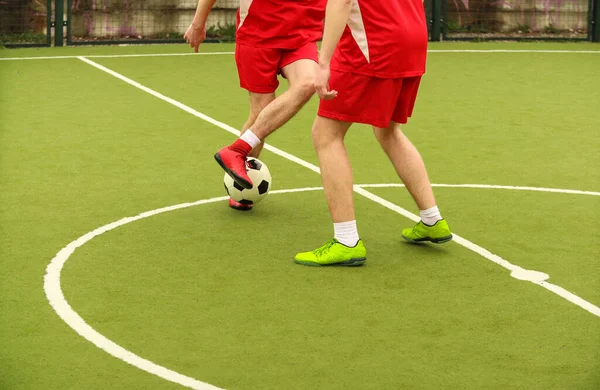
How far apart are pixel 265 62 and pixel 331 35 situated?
1875 millimetres

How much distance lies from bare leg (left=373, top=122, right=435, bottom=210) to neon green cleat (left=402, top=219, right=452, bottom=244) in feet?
0.40

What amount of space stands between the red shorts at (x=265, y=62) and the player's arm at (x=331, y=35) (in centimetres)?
179

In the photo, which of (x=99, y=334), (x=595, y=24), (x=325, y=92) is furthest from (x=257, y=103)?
(x=595, y=24)

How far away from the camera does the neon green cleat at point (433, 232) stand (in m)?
6.44

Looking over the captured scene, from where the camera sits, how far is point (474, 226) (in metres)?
7.03

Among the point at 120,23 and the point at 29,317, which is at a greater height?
the point at 120,23

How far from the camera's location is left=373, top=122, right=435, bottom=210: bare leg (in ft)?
21.0

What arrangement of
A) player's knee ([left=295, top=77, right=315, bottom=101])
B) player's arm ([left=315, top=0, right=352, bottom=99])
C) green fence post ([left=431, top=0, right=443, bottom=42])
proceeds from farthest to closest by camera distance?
green fence post ([left=431, top=0, right=443, bottom=42]) → player's knee ([left=295, top=77, right=315, bottom=101]) → player's arm ([left=315, top=0, right=352, bottom=99])

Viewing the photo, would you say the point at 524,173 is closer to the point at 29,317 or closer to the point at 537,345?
the point at 537,345

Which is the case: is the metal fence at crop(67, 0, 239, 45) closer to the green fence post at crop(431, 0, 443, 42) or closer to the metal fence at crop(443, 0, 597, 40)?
the green fence post at crop(431, 0, 443, 42)

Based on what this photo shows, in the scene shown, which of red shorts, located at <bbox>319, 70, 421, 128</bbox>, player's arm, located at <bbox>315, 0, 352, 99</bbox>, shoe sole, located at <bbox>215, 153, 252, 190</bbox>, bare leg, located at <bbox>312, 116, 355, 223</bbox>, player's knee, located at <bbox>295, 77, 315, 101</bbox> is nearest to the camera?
player's arm, located at <bbox>315, 0, 352, 99</bbox>

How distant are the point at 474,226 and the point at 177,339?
2646 mm

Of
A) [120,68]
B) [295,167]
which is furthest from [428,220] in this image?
[120,68]

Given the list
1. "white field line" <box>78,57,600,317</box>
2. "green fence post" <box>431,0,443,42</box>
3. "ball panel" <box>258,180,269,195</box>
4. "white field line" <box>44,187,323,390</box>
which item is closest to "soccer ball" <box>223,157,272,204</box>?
"ball panel" <box>258,180,269,195</box>
